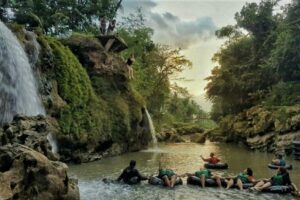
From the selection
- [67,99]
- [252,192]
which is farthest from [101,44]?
[252,192]

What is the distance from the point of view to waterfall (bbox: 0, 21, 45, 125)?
20.4 meters

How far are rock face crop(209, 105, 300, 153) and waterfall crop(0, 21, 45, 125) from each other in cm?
1873

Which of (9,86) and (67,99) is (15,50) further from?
(67,99)

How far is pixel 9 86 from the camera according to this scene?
68.1 ft

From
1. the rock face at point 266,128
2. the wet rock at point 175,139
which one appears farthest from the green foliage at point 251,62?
the wet rock at point 175,139

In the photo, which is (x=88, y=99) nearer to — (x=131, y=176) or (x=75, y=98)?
(x=75, y=98)

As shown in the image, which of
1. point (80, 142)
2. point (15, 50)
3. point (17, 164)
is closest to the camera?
point (17, 164)

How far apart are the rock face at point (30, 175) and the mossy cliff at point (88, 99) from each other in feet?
39.0

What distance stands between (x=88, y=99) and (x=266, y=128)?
17.1 metres

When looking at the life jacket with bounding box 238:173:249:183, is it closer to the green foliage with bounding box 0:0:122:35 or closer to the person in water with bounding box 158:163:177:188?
the person in water with bounding box 158:163:177:188

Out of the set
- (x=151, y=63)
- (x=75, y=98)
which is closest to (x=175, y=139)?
(x=151, y=63)

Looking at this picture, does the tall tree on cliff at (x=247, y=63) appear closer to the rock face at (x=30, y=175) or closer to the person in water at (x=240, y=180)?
the person in water at (x=240, y=180)

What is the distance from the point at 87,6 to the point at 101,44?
1973 centimetres

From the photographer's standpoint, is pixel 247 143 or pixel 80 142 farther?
pixel 247 143
